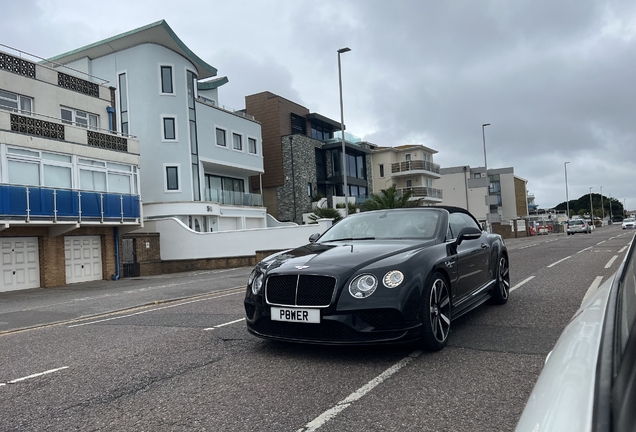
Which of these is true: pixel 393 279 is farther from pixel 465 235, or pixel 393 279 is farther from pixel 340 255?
pixel 465 235

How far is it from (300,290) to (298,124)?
4417 centimetres

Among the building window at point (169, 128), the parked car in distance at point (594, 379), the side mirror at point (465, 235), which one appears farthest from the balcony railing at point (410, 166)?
the parked car in distance at point (594, 379)

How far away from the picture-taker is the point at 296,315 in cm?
468

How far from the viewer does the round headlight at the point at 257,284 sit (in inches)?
199

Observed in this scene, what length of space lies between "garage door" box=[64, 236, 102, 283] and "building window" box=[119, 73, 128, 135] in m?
9.86

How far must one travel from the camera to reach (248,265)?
2578 cm

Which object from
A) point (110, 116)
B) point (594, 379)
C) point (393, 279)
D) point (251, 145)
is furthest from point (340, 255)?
point (251, 145)

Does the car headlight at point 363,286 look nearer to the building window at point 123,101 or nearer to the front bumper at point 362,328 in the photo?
the front bumper at point 362,328

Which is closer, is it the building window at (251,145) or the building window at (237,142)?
the building window at (237,142)

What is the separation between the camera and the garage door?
21.6 meters

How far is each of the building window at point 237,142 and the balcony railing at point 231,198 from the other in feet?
11.2

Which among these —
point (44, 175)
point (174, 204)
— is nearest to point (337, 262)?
point (44, 175)

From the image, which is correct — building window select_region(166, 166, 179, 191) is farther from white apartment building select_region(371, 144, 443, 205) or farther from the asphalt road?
white apartment building select_region(371, 144, 443, 205)

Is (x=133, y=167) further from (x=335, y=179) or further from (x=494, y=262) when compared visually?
(x=335, y=179)
